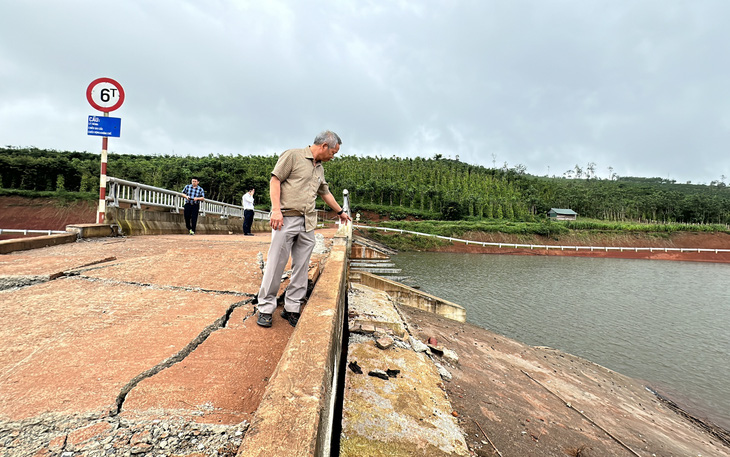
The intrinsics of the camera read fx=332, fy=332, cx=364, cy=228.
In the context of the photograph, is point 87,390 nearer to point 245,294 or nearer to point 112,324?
point 112,324

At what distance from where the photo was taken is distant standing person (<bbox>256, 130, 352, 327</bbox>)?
2605 mm

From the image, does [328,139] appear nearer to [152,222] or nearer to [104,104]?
[104,104]

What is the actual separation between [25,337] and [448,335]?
18.9 ft

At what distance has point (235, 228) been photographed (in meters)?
15.6

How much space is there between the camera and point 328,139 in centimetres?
271

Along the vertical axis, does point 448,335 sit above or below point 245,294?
below

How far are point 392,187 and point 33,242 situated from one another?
55124 millimetres

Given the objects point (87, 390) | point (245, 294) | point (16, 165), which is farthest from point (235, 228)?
point (16, 165)

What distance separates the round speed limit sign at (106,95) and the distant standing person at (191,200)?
9.62ft

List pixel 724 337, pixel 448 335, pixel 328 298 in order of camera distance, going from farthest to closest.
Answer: pixel 724 337 < pixel 448 335 < pixel 328 298

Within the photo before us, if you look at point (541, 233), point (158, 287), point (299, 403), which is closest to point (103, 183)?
point (158, 287)

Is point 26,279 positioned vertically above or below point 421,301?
above

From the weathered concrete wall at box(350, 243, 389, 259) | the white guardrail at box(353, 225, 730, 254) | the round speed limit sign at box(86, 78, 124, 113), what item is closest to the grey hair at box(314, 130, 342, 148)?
the round speed limit sign at box(86, 78, 124, 113)

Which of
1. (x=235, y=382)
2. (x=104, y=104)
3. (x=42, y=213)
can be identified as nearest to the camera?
(x=235, y=382)
